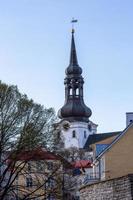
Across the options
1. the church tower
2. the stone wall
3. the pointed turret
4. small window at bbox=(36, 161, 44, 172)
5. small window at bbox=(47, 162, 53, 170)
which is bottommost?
the stone wall

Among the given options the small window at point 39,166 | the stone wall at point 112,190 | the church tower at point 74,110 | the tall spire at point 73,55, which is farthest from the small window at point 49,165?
the tall spire at point 73,55

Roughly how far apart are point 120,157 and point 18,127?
8.36 meters

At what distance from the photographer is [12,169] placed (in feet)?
143

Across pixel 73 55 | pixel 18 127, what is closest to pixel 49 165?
pixel 18 127

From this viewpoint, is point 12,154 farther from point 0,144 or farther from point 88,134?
point 88,134

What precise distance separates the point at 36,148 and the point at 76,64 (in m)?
106

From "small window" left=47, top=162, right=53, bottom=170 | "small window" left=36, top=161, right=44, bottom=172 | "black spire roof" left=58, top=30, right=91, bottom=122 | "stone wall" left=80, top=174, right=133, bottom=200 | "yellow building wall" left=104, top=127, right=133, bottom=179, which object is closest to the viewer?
"stone wall" left=80, top=174, right=133, bottom=200

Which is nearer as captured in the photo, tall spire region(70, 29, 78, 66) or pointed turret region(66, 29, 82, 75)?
pointed turret region(66, 29, 82, 75)

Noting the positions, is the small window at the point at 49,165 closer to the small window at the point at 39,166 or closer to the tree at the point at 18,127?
the small window at the point at 39,166

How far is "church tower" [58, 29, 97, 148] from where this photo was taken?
144500mm

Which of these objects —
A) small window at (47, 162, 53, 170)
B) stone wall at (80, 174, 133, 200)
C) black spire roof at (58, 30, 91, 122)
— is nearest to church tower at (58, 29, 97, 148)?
black spire roof at (58, 30, 91, 122)

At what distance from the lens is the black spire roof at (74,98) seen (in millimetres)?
144125

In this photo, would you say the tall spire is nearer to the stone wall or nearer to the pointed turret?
the pointed turret

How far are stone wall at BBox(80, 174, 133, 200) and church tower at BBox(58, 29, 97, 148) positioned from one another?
118 metres
